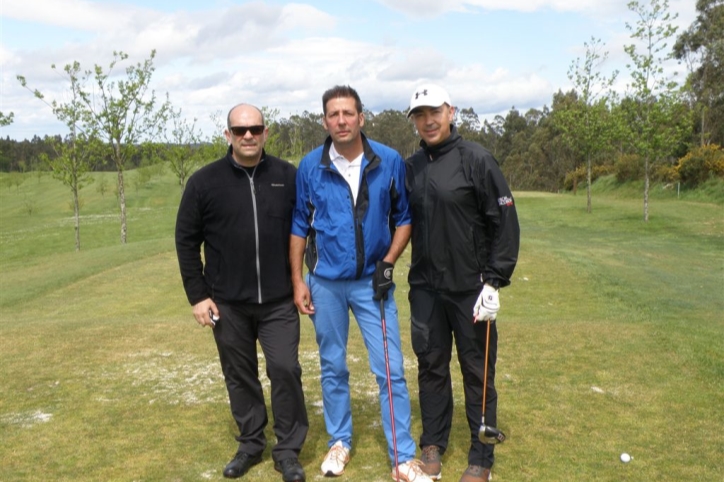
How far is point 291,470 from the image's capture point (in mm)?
4840

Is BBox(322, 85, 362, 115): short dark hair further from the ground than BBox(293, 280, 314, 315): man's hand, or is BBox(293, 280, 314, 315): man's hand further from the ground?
BBox(322, 85, 362, 115): short dark hair

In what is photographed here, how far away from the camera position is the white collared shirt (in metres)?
4.96

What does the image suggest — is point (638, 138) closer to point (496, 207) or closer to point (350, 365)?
point (350, 365)

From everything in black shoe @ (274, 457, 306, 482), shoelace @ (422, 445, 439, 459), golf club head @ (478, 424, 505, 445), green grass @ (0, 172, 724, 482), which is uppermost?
golf club head @ (478, 424, 505, 445)

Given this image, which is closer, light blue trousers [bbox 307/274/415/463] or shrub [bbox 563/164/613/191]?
light blue trousers [bbox 307/274/415/463]

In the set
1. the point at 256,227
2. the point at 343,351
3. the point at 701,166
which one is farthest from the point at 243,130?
the point at 701,166

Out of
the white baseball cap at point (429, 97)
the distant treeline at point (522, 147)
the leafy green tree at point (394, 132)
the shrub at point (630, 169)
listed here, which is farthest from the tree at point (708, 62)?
the white baseball cap at point (429, 97)

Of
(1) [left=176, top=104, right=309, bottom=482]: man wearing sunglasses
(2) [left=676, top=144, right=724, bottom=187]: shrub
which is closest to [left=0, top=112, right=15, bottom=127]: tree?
(1) [left=176, top=104, right=309, bottom=482]: man wearing sunglasses

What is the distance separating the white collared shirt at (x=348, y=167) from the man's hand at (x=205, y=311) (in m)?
1.43

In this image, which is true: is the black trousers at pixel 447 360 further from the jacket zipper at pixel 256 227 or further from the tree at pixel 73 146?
the tree at pixel 73 146

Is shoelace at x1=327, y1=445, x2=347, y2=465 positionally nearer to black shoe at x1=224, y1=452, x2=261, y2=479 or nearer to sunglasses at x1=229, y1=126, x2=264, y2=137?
black shoe at x1=224, y1=452, x2=261, y2=479

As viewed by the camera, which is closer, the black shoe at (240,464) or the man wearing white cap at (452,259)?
the man wearing white cap at (452,259)

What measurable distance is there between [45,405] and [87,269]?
12738 mm

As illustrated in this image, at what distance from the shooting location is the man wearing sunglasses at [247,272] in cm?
503
